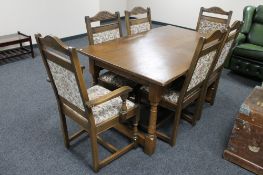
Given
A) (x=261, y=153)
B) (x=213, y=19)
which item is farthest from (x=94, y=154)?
(x=213, y=19)

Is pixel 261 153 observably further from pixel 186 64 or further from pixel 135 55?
pixel 135 55

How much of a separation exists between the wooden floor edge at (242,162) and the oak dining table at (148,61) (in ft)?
1.99

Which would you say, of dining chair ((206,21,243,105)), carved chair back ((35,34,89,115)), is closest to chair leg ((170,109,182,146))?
dining chair ((206,21,243,105))

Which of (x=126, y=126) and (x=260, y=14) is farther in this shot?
(x=260, y=14)

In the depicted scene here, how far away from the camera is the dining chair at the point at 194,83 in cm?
167

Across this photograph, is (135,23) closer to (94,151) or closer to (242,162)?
(94,151)

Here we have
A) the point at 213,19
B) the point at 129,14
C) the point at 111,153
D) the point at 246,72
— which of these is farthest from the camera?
the point at 246,72

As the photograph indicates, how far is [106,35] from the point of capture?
2.46m

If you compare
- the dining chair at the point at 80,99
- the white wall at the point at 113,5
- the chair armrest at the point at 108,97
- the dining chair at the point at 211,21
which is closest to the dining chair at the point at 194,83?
the dining chair at the point at 80,99

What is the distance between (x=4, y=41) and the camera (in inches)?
130

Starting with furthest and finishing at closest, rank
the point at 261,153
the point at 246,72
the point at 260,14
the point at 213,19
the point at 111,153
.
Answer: the point at 260,14, the point at 246,72, the point at 213,19, the point at 111,153, the point at 261,153

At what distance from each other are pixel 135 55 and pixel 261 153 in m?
1.23

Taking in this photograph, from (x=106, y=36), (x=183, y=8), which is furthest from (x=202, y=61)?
(x=183, y=8)

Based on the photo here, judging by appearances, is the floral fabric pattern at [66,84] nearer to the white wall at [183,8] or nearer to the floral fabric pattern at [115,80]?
the floral fabric pattern at [115,80]
